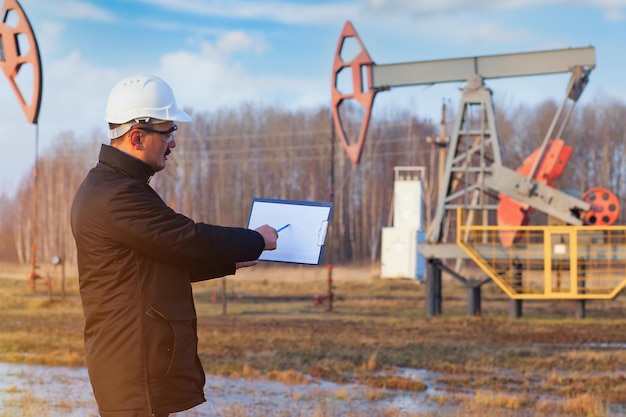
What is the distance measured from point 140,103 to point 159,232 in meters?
0.47

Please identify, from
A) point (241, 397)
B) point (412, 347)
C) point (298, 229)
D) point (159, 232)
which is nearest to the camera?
point (159, 232)

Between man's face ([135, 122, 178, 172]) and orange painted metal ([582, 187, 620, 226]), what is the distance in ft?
55.8

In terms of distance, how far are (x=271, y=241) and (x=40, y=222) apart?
60.0 m

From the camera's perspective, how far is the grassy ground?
34.2ft

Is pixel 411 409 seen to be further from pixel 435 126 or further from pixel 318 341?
pixel 435 126

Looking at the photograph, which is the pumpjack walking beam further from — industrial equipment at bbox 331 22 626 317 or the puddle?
the puddle

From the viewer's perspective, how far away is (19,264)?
58719mm

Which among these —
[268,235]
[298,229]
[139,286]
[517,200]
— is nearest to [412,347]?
[517,200]

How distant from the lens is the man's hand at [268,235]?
341 centimetres

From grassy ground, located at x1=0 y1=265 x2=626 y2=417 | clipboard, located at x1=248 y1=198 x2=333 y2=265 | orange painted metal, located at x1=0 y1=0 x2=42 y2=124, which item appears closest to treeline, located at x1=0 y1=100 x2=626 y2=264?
grassy ground, located at x1=0 y1=265 x2=626 y2=417

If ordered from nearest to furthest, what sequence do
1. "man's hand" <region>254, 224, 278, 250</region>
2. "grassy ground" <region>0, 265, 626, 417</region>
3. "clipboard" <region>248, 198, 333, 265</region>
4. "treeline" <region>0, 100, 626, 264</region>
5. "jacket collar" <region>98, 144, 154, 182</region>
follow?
"jacket collar" <region>98, 144, 154, 182</region>, "man's hand" <region>254, 224, 278, 250</region>, "clipboard" <region>248, 198, 333, 265</region>, "grassy ground" <region>0, 265, 626, 417</region>, "treeline" <region>0, 100, 626, 264</region>

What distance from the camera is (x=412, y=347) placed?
14.4m

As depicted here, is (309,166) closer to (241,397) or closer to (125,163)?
(241,397)

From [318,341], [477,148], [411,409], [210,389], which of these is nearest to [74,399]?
[210,389]
